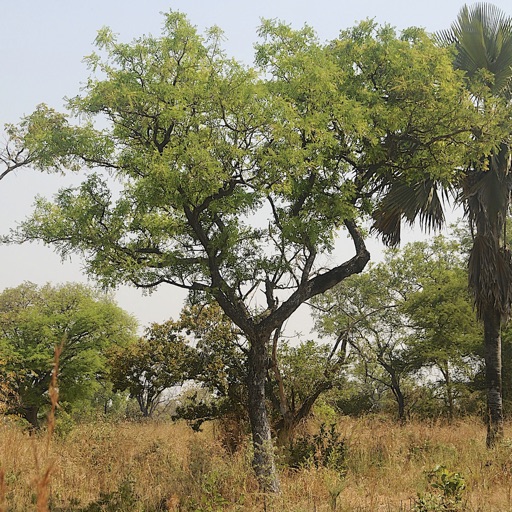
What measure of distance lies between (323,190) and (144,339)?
33.9ft

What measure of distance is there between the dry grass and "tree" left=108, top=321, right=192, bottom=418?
1742 millimetres

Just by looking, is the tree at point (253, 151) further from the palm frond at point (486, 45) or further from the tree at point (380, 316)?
the tree at point (380, 316)

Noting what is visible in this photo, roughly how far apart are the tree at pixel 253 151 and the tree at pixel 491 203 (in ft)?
11.7

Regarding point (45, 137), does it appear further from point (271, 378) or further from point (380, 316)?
point (380, 316)

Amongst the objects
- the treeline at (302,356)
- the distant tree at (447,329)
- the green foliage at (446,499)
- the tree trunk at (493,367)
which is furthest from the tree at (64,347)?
the green foliage at (446,499)

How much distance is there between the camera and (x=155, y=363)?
17469 mm

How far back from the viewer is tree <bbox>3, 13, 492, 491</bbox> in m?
9.38

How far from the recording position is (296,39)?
Result: 409 inches

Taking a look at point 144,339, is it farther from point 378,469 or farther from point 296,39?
point 296,39

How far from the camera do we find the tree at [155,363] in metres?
15.4

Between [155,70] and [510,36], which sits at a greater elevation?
[510,36]

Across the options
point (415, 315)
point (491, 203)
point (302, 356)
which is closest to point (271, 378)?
point (302, 356)

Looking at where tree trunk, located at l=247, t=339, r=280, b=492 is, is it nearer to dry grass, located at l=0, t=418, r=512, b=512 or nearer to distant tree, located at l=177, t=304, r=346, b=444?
dry grass, located at l=0, t=418, r=512, b=512

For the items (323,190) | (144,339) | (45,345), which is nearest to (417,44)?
(323,190)
